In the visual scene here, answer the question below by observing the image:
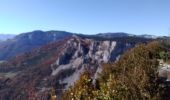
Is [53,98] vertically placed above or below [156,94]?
above

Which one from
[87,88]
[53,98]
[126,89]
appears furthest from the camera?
[126,89]

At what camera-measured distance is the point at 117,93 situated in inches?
1380

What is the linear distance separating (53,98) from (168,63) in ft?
183

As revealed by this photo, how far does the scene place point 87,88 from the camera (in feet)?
110

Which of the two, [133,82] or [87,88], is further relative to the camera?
Answer: [133,82]

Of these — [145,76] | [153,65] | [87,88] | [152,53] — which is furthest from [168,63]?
[87,88]

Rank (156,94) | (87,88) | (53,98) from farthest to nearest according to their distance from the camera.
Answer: (156,94) < (87,88) < (53,98)

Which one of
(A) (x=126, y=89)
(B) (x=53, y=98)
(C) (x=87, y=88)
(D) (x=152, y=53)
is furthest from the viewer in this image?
(D) (x=152, y=53)

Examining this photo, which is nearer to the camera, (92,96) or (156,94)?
(92,96)

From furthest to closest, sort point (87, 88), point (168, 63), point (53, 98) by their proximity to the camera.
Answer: point (168, 63), point (87, 88), point (53, 98)

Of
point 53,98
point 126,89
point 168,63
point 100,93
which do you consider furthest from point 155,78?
point 168,63

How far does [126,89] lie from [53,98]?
12005 mm

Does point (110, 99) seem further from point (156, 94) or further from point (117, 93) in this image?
point (156, 94)

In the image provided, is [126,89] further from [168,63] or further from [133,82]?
[168,63]
